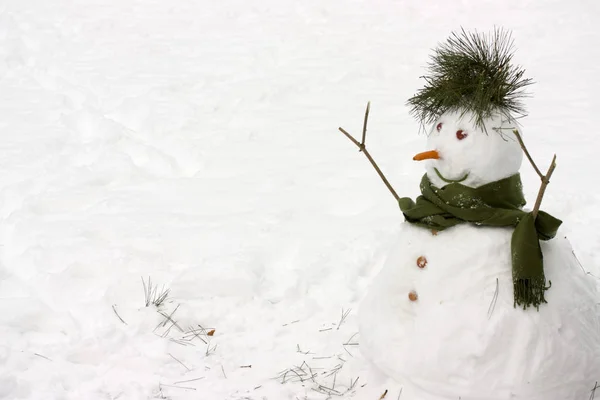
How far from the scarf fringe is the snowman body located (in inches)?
1.1

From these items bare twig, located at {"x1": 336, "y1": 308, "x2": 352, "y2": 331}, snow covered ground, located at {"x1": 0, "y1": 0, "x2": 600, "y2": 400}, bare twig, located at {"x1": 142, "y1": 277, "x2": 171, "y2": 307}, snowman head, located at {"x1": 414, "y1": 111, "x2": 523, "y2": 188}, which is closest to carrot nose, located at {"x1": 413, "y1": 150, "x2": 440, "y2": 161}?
snowman head, located at {"x1": 414, "y1": 111, "x2": 523, "y2": 188}

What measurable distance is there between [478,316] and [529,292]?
215mm

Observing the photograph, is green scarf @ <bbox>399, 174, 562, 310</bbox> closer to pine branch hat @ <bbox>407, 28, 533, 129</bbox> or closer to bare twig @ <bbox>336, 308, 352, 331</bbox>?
pine branch hat @ <bbox>407, 28, 533, 129</bbox>

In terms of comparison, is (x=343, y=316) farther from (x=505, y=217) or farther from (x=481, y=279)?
(x=505, y=217)

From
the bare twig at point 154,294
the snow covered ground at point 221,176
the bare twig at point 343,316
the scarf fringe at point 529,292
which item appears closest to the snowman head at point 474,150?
the scarf fringe at point 529,292

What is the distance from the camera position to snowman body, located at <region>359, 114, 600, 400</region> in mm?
2533

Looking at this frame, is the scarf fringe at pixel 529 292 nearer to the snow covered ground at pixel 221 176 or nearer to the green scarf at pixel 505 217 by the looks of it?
the green scarf at pixel 505 217

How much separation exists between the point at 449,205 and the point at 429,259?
24cm

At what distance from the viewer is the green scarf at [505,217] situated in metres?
2.53

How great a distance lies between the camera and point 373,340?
2807 mm

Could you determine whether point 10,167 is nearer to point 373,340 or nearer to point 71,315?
point 71,315

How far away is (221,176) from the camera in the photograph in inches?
215

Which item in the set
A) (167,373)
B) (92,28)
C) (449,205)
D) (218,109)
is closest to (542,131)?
(218,109)

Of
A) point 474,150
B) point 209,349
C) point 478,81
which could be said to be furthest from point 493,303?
point 209,349
